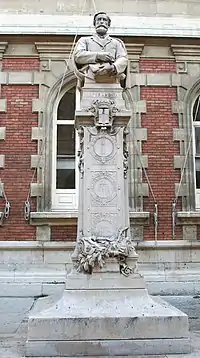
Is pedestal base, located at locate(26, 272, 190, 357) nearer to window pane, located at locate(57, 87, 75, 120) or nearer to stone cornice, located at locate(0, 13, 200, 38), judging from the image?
window pane, located at locate(57, 87, 75, 120)

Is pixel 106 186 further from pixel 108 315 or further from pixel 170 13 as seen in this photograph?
pixel 170 13

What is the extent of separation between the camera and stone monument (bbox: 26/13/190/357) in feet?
15.9

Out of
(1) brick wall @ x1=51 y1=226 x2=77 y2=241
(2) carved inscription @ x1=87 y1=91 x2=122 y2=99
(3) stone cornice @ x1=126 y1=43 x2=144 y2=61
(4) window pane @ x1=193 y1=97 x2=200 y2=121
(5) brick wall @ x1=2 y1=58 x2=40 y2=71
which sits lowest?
(1) brick wall @ x1=51 y1=226 x2=77 y2=241

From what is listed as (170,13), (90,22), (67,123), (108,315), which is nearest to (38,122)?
(67,123)

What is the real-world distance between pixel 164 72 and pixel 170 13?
1792 mm

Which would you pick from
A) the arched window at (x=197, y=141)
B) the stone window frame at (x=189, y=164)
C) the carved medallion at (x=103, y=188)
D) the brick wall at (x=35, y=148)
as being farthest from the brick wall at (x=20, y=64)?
the carved medallion at (x=103, y=188)

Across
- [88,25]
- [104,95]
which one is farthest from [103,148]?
[88,25]

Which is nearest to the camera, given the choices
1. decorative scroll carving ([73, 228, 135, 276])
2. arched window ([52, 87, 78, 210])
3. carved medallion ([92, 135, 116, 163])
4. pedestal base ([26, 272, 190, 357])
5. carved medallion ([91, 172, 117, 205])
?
pedestal base ([26, 272, 190, 357])

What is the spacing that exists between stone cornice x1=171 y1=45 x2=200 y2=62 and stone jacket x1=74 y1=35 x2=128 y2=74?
5.29 meters

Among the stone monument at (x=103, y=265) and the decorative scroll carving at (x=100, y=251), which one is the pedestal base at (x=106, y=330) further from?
the decorative scroll carving at (x=100, y=251)

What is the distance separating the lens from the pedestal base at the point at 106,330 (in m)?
4.81

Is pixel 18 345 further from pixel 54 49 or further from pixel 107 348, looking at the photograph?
pixel 54 49

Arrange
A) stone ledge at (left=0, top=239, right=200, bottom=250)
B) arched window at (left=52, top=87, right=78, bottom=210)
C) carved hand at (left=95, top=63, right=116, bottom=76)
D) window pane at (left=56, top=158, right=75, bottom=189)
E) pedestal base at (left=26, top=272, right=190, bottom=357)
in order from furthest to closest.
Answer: window pane at (left=56, top=158, right=75, bottom=189), arched window at (left=52, top=87, right=78, bottom=210), stone ledge at (left=0, top=239, right=200, bottom=250), carved hand at (left=95, top=63, right=116, bottom=76), pedestal base at (left=26, top=272, right=190, bottom=357)

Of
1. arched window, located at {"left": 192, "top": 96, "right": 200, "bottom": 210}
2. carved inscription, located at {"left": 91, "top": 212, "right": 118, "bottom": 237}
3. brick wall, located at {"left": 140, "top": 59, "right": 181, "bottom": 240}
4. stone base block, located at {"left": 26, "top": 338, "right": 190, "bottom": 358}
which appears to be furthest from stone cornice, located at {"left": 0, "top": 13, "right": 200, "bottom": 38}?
stone base block, located at {"left": 26, "top": 338, "right": 190, "bottom": 358}
